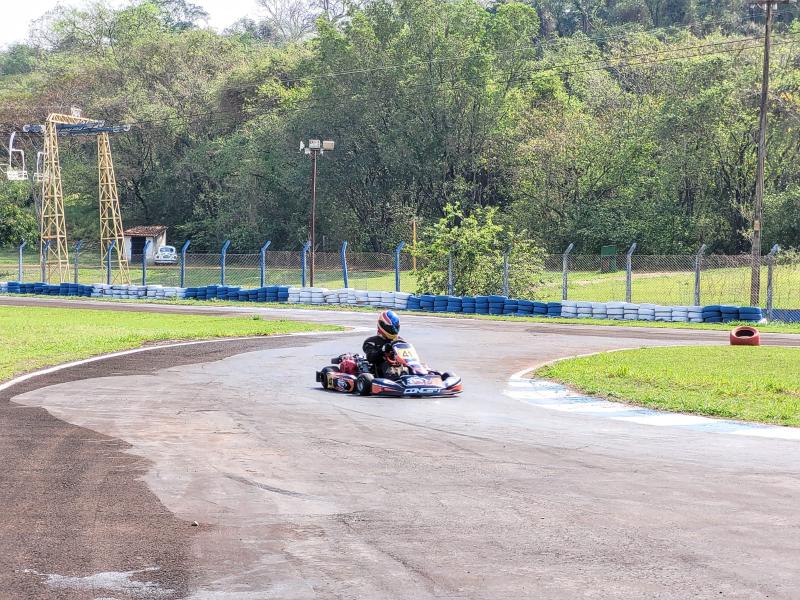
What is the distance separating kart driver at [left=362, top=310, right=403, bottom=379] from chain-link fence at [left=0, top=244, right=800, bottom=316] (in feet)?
61.3

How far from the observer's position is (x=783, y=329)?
29109 millimetres

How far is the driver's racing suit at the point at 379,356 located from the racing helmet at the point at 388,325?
10 centimetres

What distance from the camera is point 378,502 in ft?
26.8

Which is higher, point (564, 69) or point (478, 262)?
point (564, 69)

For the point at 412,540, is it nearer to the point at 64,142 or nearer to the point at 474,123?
the point at 474,123

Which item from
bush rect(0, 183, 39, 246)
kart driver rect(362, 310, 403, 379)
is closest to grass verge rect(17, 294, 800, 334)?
kart driver rect(362, 310, 403, 379)

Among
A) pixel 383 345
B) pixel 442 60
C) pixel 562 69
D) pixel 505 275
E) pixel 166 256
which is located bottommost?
pixel 383 345

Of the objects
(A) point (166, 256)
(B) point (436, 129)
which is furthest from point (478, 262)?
(A) point (166, 256)

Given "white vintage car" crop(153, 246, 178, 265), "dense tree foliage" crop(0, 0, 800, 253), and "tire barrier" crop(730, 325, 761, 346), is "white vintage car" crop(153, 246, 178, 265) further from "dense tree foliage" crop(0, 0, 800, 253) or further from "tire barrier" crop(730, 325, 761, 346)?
"tire barrier" crop(730, 325, 761, 346)

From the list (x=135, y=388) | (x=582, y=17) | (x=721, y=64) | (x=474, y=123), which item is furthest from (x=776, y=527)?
(x=582, y=17)

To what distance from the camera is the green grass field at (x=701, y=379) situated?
1366 cm

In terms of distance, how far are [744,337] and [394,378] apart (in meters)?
10.5

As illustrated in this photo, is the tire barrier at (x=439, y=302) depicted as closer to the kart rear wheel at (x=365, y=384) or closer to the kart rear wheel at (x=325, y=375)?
the kart rear wheel at (x=325, y=375)

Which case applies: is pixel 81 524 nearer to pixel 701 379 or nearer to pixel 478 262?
pixel 701 379
